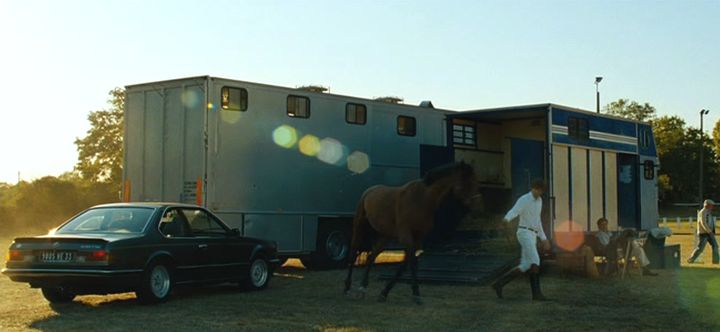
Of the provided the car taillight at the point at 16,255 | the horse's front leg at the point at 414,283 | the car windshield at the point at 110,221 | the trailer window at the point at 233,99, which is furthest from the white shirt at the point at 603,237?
the car taillight at the point at 16,255

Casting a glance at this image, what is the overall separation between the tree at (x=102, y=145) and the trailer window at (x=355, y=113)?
44.2 metres

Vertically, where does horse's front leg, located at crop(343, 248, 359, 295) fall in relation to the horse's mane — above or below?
below

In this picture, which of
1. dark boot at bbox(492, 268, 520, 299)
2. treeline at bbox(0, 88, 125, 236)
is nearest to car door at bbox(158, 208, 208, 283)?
dark boot at bbox(492, 268, 520, 299)

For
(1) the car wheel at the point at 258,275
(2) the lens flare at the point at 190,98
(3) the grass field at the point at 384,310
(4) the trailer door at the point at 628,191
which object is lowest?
(3) the grass field at the point at 384,310

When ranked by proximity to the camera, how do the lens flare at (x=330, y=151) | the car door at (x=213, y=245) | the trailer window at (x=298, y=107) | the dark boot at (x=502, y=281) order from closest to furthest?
the dark boot at (x=502, y=281) < the car door at (x=213, y=245) < the trailer window at (x=298, y=107) < the lens flare at (x=330, y=151)

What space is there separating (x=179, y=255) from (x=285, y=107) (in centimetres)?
645

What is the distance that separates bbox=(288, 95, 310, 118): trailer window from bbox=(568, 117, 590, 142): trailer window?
546 cm

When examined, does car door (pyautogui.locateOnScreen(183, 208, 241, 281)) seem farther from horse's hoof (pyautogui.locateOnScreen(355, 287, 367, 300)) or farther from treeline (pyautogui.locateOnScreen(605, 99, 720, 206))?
treeline (pyautogui.locateOnScreen(605, 99, 720, 206))

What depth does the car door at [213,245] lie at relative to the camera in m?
12.9

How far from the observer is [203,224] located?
43.6 ft

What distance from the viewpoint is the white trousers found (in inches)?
488

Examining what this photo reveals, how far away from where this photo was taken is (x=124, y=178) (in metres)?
18.2

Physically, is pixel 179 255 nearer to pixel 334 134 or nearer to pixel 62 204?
pixel 334 134

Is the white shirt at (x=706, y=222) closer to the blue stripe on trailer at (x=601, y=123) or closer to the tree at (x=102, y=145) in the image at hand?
the blue stripe on trailer at (x=601, y=123)
